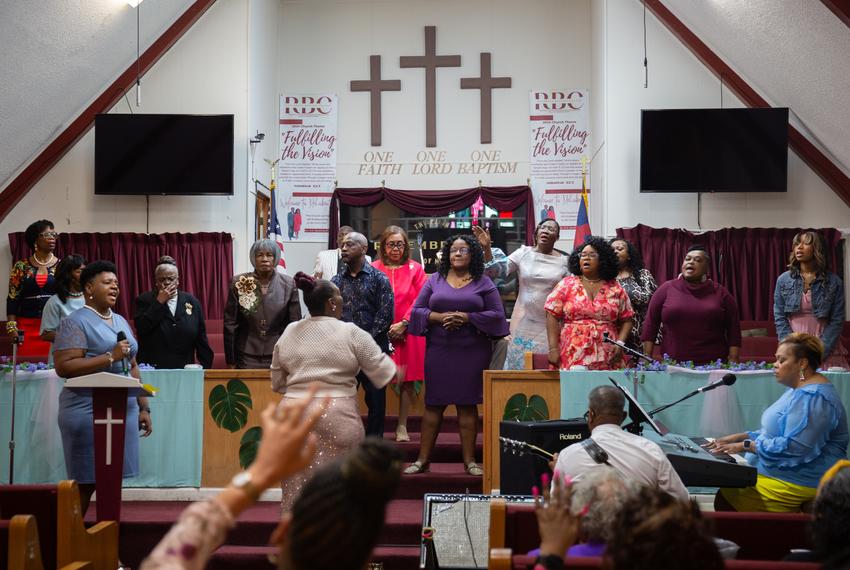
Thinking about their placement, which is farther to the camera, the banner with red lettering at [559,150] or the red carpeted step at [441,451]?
the banner with red lettering at [559,150]

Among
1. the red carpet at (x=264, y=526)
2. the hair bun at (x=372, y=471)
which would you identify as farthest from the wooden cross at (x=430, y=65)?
the hair bun at (x=372, y=471)

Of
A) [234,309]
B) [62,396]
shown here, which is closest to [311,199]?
[234,309]

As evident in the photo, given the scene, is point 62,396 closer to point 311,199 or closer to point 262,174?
point 262,174

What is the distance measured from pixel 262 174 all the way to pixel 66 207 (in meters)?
2.32

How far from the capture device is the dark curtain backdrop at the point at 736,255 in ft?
34.3

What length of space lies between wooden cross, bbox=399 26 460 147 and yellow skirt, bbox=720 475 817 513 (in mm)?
8649

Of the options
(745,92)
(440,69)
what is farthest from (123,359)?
(440,69)

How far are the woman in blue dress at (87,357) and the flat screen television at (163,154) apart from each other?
557cm

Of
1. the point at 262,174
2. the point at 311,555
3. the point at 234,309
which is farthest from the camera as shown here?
the point at 262,174

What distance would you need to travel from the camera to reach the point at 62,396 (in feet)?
16.5

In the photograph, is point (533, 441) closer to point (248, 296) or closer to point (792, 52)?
point (248, 296)

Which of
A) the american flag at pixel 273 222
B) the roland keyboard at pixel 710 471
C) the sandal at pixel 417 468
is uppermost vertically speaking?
the american flag at pixel 273 222

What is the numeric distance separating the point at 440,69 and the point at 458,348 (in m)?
7.57

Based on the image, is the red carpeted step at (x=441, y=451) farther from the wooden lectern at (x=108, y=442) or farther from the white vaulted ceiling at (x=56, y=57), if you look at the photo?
the white vaulted ceiling at (x=56, y=57)
